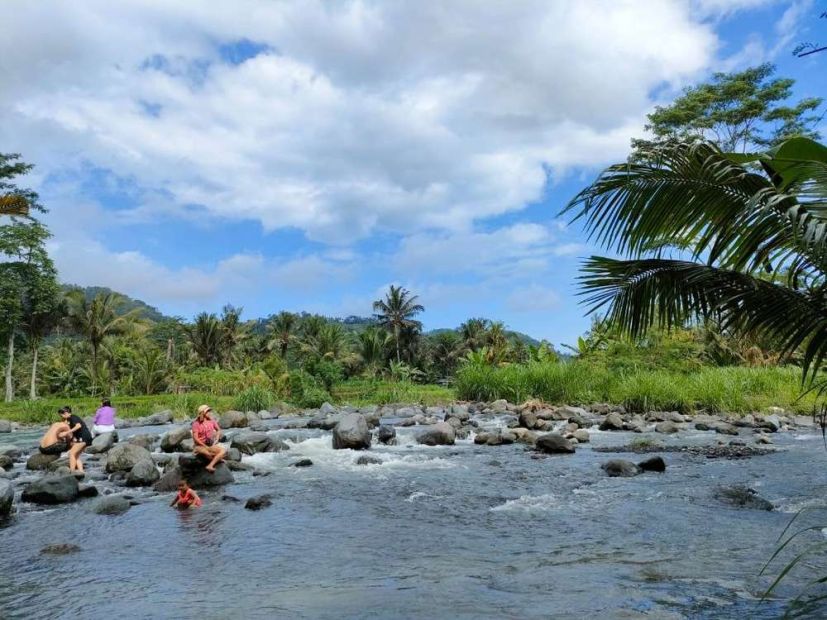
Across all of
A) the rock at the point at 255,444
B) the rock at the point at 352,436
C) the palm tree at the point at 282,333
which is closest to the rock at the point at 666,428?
the rock at the point at 352,436

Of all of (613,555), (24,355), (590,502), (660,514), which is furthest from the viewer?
(24,355)

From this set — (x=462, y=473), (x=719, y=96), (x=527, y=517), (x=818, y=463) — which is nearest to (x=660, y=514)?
(x=527, y=517)

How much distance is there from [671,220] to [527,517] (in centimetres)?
511

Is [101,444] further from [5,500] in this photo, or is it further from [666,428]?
[666,428]

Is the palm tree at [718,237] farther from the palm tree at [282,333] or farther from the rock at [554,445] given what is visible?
the palm tree at [282,333]

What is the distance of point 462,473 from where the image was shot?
41.0 ft

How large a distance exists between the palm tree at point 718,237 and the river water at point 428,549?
2268 mm

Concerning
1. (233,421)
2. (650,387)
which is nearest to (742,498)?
(650,387)

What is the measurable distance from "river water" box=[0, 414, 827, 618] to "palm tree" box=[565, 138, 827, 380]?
227 cm

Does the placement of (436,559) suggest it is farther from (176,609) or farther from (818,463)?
(818,463)

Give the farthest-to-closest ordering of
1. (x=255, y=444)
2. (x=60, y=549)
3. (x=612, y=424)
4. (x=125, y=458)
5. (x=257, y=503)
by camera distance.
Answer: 1. (x=612, y=424)
2. (x=255, y=444)
3. (x=125, y=458)
4. (x=257, y=503)
5. (x=60, y=549)

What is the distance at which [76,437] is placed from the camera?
1371 cm

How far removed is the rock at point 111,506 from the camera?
9.62 meters

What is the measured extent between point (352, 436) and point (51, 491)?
7.16 m
